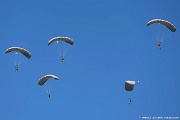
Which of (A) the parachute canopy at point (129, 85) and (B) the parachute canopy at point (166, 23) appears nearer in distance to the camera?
(B) the parachute canopy at point (166, 23)

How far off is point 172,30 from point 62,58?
12.9 meters

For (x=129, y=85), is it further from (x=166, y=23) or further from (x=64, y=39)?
(x=64, y=39)

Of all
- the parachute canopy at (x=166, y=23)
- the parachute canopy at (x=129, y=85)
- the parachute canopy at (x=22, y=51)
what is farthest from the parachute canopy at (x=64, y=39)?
the parachute canopy at (x=166, y=23)

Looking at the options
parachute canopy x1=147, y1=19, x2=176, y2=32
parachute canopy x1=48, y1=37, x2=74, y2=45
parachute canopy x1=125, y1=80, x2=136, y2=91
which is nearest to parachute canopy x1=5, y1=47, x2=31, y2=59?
parachute canopy x1=48, y1=37, x2=74, y2=45

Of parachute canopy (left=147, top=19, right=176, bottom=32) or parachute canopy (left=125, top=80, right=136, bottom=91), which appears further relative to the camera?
parachute canopy (left=125, top=80, right=136, bottom=91)

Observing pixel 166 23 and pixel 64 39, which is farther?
pixel 64 39

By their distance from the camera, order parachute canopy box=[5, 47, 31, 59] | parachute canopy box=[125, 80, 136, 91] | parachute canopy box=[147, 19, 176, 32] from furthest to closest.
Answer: parachute canopy box=[5, 47, 31, 59]
parachute canopy box=[125, 80, 136, 91]
parachute canopy box=[147, 19, 176, 32]

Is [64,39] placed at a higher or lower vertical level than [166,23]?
lower

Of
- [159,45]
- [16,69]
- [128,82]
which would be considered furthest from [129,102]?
[16,69]

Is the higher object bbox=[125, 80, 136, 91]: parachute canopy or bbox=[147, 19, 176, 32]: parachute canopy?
bbox=[147, 19, 176, 32]: parachute canopy

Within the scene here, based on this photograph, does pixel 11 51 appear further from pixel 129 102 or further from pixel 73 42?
pixel 129 102

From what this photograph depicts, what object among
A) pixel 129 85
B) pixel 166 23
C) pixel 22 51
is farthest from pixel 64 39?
pixel 166 23

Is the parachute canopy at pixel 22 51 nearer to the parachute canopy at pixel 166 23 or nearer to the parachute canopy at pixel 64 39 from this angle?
the parachute canopy at pixel 64 39

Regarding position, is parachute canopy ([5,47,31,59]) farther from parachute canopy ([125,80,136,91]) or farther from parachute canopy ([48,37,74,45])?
parachute canopy ([125,80,136,91])
